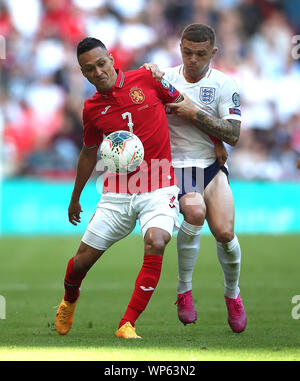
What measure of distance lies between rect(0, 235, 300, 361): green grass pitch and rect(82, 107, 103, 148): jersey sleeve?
1.41m

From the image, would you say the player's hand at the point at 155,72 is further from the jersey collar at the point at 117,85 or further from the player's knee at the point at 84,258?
the player's knee at the point at 84,258

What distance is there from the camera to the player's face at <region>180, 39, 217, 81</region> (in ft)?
21.0

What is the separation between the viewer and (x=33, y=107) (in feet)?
54.7

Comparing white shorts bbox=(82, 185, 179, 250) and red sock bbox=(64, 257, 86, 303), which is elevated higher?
white shorts bbox=(82, 185, 179, 250)

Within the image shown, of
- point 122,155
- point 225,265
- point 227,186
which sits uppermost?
point 122,155

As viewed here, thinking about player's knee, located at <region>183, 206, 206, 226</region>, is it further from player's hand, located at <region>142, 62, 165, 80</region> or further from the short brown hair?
the short brown hair

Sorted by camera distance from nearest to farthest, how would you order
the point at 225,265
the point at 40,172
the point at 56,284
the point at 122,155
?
1. the point at 122,155
2. the point at 225,265
3. the point at 56,284
4. the point at 40,172

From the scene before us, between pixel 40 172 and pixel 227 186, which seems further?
pixel 40 172

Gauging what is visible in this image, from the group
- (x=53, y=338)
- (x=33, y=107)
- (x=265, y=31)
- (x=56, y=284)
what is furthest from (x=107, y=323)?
(x=265, y=31)

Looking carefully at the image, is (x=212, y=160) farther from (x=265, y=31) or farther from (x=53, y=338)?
(x=265, y=31)

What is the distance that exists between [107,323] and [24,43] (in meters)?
11.5

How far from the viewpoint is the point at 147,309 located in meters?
Result: 7.78

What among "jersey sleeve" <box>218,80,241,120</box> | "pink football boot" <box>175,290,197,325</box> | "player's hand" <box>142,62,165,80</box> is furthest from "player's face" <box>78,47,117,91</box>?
"pink football boot" <box>175,290,197,325</box>

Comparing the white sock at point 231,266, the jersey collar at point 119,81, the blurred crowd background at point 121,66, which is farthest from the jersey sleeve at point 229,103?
the blurred crowd background at point 121,66
